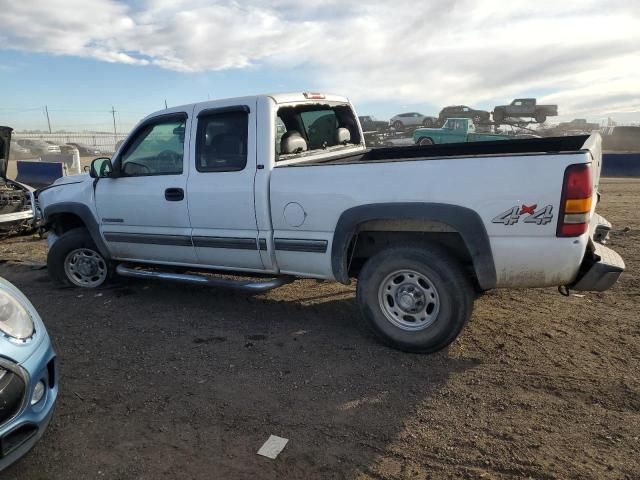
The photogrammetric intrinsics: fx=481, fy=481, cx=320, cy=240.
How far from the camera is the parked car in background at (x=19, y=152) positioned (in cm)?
3033

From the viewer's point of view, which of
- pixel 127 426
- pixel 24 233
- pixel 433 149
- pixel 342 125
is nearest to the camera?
pixel 127 426

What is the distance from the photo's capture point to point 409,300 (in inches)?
143

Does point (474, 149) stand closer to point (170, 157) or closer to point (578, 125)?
point (170, 157)

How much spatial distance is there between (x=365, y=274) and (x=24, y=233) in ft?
25.6

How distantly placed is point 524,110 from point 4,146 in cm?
3614

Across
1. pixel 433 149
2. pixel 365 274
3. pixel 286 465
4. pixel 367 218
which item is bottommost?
pixel 286 465

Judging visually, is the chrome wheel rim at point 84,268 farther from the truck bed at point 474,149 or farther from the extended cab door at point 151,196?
the truck bed at point 474,149

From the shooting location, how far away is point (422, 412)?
2.95 metres

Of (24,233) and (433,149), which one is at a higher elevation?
(433,149)

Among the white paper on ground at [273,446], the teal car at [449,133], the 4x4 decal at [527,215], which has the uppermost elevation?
the teal car at [449,133]

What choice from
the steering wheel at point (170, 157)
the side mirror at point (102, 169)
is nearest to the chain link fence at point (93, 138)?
the side mirror at point (102, 169)

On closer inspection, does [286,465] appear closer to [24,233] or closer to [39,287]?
[39,287]

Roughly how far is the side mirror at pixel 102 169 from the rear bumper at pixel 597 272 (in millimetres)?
4288

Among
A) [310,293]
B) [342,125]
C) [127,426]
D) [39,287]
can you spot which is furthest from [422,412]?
[39,287]
